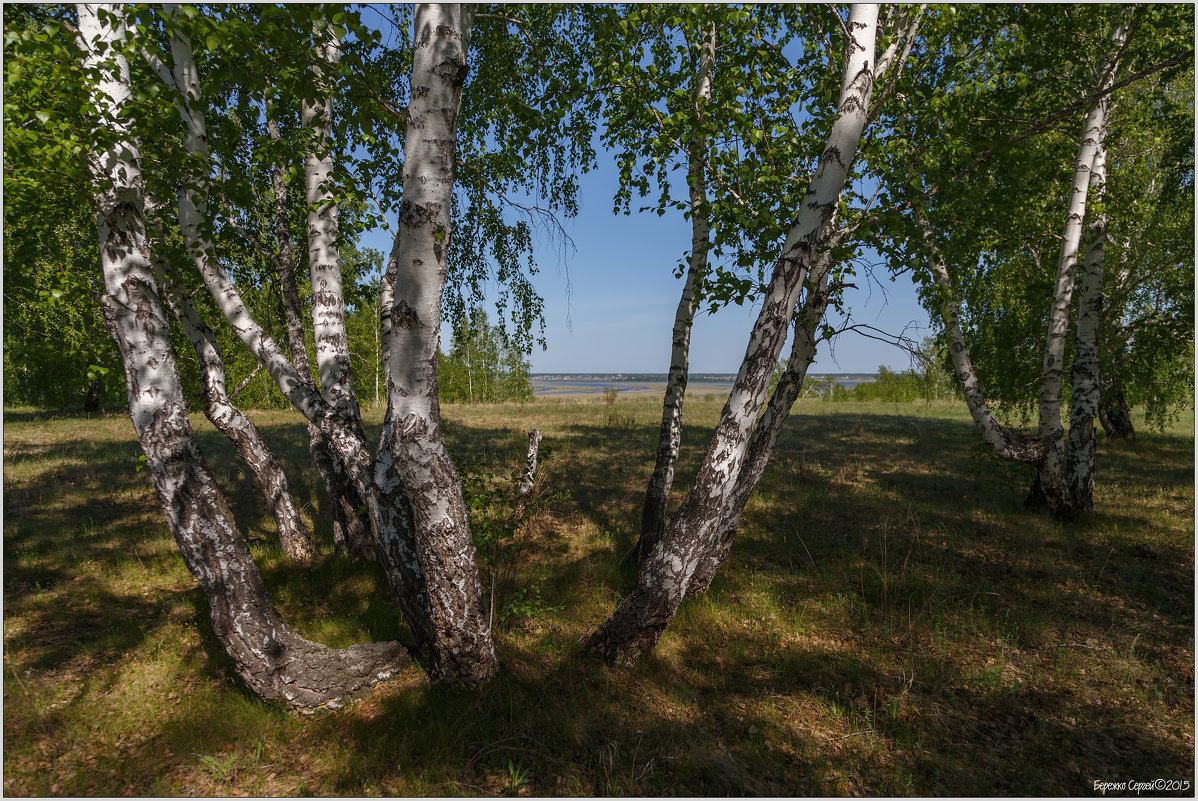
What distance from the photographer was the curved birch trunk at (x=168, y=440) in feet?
11.2

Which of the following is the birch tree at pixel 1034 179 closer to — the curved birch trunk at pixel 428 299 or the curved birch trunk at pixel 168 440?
the curved birch trunk at pixel 428 299

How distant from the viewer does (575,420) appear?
19797 mm

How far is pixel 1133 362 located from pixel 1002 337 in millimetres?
2138

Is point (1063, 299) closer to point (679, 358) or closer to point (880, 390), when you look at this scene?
point (679, 358)

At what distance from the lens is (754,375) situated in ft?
13.3

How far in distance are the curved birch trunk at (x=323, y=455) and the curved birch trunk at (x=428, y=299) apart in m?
2.78

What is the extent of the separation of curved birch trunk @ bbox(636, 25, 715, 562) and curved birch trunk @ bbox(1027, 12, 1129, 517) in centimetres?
536

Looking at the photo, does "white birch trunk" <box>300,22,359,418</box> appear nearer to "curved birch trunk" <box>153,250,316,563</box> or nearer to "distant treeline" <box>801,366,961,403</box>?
"curved birch trunk" <box>153,250,316,563</box>

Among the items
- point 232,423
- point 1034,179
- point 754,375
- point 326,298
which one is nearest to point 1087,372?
point 1034,179

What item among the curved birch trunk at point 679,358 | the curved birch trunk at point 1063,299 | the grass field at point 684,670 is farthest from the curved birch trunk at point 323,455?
the curved birch trunk at point 1063,299

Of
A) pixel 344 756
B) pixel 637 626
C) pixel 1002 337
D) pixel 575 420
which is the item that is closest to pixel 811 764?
pixel 637 626

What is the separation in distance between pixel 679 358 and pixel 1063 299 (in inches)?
224

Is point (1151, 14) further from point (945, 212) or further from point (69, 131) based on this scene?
point (69, 131)

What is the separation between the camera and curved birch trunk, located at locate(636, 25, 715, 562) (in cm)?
591
